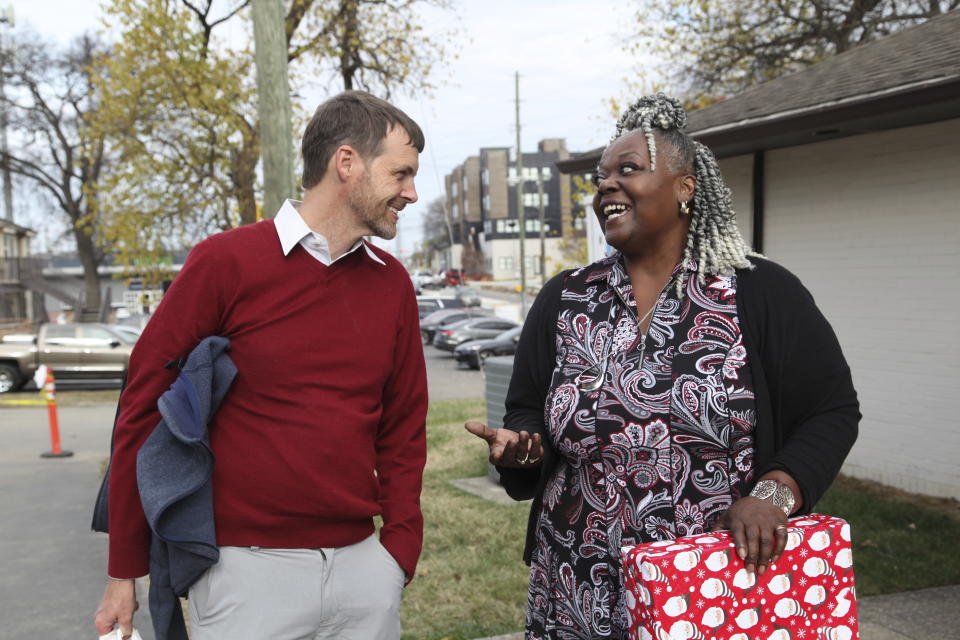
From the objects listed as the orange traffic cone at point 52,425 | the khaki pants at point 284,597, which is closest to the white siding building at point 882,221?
the khaki pants at point 284,597

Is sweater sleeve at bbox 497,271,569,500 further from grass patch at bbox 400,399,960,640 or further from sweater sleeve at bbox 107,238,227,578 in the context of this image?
grass patch at bbox 400,399,960,640

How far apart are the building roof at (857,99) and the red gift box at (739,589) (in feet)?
13.3

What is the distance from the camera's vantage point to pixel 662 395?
7.16 feet

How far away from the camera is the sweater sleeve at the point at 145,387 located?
216cm

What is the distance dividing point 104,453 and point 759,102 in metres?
8.88

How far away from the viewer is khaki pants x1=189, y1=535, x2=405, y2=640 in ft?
7.20

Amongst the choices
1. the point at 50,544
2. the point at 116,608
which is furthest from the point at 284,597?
the point at 50,544

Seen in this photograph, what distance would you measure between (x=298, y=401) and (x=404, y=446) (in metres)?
0.44

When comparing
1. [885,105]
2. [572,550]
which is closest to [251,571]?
[572,550]

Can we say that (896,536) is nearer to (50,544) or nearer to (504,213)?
(50,544)

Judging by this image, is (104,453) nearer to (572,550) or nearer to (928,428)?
(928,428)

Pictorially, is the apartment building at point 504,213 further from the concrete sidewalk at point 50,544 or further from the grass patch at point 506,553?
the grass patch at point 506,553

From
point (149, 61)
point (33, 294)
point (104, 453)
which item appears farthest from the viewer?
point (33, 294)

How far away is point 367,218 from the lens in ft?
7.80
